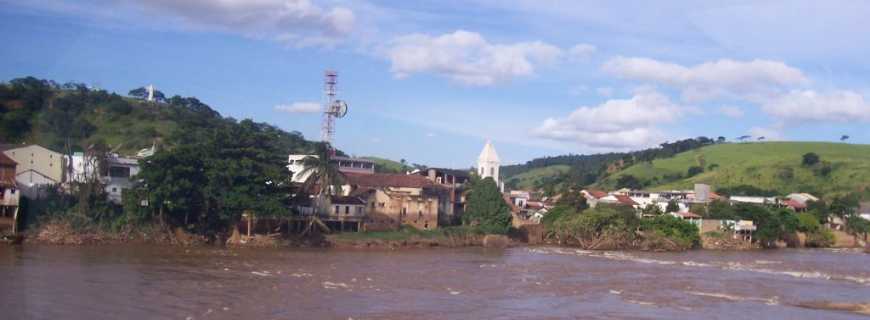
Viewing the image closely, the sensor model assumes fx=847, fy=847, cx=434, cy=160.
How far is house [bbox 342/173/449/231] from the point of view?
54219 millimetres

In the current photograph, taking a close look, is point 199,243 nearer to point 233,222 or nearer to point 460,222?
point 233,222

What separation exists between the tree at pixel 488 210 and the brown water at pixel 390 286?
7.73 meters

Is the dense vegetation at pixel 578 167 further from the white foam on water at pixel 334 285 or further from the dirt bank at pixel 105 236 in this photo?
the white foam on water at pixel 334 285

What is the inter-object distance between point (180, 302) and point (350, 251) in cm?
2148

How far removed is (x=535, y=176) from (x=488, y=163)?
290ft

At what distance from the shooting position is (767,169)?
4235 inches

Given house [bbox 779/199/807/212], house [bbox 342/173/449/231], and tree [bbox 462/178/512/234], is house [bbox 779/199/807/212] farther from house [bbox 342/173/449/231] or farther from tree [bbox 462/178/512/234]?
house [bbox 342/173/449/231]

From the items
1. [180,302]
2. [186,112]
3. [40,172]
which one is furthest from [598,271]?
[186,112]

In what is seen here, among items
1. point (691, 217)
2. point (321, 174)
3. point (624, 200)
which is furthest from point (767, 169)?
point (321, 174)

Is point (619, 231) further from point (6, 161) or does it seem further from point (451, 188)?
point (6, 161)

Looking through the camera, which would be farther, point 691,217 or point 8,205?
point 691,217

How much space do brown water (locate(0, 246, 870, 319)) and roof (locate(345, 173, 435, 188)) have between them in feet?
32.3

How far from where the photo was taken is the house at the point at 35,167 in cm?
4422

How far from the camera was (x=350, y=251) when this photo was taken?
46.3 metres
